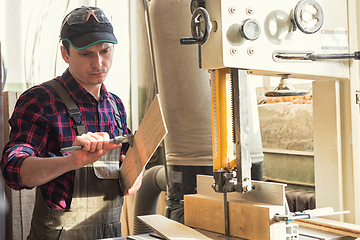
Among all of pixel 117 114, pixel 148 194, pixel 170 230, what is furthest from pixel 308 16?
pixel 148 194

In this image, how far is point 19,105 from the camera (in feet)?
4.53

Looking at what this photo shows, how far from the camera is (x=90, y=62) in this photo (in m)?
1.49

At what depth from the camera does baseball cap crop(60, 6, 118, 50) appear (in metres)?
1.44

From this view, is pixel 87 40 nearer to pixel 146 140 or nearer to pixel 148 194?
pixel 146 140

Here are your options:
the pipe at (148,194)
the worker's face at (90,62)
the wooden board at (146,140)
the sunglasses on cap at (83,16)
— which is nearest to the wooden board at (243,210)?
the wooden board at (146,140)

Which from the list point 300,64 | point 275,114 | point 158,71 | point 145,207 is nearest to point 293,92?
point 300,64

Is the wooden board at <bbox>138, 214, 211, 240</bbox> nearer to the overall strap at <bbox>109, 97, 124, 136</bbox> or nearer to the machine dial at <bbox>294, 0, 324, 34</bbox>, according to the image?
the overall strap at <bbox>109, 97, 124, 136</bbox>

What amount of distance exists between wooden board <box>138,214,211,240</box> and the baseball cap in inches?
28.3

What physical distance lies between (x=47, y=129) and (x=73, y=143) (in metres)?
0.15

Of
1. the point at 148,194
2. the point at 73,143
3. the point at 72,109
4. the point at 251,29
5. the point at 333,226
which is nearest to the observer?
the point at 251,29

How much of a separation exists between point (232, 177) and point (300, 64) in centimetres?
42

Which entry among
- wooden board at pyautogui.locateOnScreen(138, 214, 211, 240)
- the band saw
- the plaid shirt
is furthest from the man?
the band saw

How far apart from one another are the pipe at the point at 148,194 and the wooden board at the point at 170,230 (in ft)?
3.89

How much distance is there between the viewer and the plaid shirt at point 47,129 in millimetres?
1297
